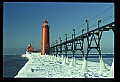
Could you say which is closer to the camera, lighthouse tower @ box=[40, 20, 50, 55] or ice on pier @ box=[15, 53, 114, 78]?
ice on pier @ box=[15, 53, 114, 78]

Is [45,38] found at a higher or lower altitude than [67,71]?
higher

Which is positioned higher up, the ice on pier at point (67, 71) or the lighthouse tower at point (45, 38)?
the lighthouse tower at point (45, 38)

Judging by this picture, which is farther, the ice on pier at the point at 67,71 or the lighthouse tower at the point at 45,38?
the lighthouse tower at the point at 45,38

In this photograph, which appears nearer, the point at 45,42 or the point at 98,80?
the point at 98,80

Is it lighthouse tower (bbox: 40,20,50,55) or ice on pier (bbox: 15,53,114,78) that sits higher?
lighthouse tower (bbox: 40,20,50,55)

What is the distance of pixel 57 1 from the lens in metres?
3.26

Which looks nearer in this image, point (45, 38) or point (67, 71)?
point (67, 71)

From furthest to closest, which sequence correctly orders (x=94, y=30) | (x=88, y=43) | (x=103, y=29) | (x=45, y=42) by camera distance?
(x=45, y=42) < (x=88, y=43) < (x=94, y=30) < (x=103, y=29)

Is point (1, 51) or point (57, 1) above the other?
point (57, 1)
